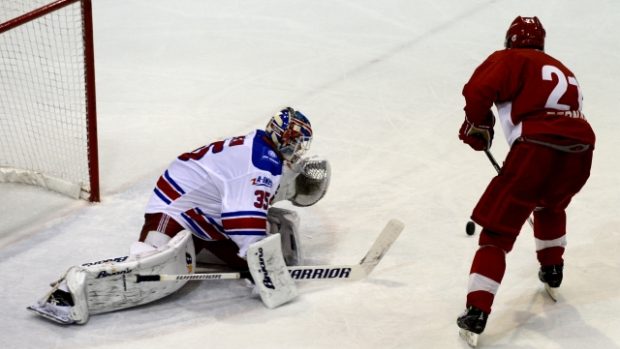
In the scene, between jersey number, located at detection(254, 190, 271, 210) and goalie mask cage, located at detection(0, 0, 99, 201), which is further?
goalie mask cage, located at detection(0, 0, 99, 201)

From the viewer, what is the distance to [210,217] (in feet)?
11.2

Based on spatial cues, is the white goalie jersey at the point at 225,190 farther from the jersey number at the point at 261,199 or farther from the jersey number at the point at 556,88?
the jersey number at the point at 556,88

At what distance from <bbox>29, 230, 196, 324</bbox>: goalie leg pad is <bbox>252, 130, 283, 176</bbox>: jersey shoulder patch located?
1.19ft

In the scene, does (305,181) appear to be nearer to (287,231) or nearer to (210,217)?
(287,231)

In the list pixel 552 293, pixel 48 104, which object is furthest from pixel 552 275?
pixel 48 104

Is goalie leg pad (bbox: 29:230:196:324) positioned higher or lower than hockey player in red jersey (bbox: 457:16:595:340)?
lower

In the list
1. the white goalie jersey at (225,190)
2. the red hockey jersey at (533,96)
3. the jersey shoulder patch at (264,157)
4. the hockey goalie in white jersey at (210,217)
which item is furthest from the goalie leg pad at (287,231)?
the red hockey jersey at (533,96)

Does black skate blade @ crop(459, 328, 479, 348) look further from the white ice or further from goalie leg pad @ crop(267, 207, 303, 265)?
goalie leg pad @ crop(267, 207, 303, 265)

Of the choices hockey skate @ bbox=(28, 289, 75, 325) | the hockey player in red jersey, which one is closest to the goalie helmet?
the hockey player in red jersey

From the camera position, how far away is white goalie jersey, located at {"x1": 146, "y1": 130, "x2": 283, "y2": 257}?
3236mm

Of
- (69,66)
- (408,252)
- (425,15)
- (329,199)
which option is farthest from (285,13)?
(408,252)

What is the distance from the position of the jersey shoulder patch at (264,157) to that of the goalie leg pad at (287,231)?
24cm

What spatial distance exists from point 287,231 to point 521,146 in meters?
0.98

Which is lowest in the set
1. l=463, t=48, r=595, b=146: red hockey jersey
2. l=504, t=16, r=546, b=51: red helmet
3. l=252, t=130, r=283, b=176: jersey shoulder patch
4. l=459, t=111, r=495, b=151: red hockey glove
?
l=252, t=130, r=283, b=176: jersey shoulder patch
